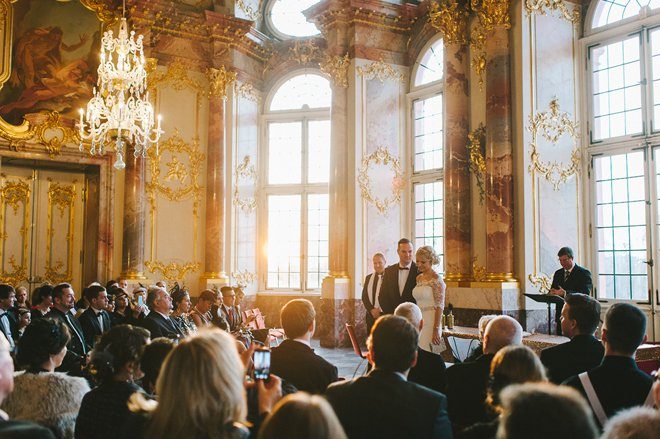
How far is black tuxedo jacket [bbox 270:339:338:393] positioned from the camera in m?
3.30

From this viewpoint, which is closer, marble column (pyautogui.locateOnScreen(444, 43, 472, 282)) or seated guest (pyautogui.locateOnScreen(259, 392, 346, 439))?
seated guest (pyautogui.locateOnScreen(259, 392, 346, 439))

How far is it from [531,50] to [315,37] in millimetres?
5263

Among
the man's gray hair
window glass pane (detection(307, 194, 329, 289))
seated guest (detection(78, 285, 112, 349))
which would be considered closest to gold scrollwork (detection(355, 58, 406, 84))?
window glass pane (detection(307, 194, 329, 289))

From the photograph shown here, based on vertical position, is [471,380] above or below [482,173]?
below

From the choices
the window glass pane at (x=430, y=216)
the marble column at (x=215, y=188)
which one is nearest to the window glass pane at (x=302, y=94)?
the marble column at (x=215, y=188)

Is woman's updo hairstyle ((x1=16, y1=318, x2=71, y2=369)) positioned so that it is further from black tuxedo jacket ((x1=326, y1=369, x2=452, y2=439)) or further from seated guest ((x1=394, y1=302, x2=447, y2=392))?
seated guest ((x1=394, y1=302, x2=447, y2=392))

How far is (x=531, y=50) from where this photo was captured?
29.0 ft

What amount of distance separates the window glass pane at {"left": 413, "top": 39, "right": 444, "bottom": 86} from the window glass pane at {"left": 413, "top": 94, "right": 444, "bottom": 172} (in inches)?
Answer: 13.7

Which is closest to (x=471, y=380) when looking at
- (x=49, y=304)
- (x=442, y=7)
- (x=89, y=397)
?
(x=89, y=397)

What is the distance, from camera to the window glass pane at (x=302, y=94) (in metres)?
13.3

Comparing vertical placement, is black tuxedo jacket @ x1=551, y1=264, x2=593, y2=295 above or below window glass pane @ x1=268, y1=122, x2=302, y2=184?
below

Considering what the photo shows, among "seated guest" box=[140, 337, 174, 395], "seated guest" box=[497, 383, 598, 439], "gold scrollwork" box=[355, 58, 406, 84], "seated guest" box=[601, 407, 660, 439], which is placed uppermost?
"gold scrollwork" box=[355, 58, 406, 84]

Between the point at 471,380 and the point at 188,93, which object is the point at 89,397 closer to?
the point at 471,380

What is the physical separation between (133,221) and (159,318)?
253 inches
